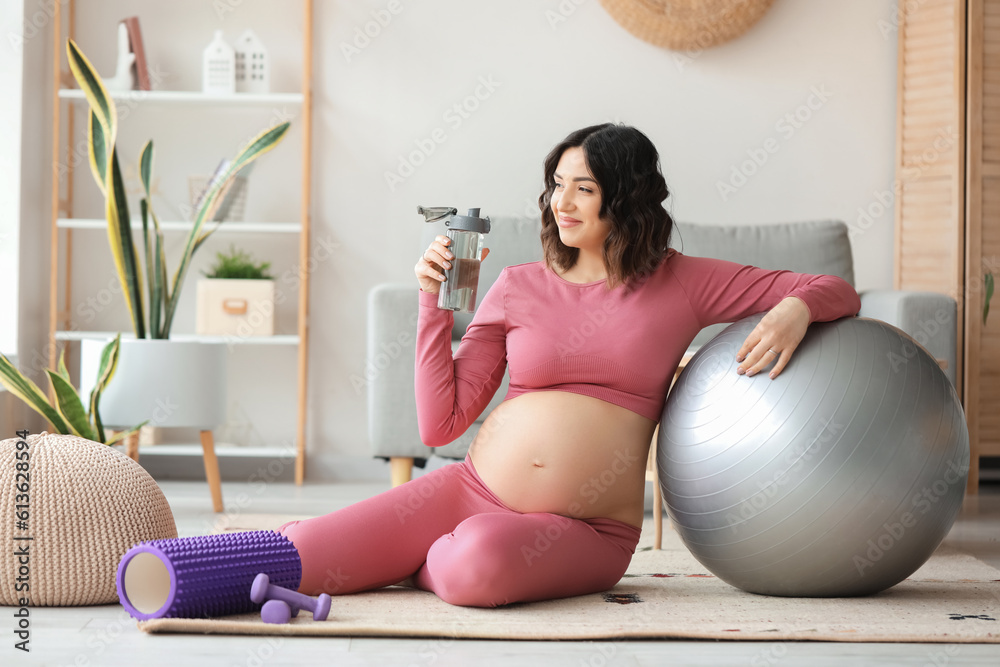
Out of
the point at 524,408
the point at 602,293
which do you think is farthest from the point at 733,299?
the point at 524,408

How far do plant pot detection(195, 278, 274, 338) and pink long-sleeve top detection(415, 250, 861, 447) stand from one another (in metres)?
1.76

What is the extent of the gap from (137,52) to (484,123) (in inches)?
49.8

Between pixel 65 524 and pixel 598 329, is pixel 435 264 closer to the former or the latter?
pixel 598 329

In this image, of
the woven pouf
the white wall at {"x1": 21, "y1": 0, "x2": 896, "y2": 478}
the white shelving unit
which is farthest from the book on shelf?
the woven pouf

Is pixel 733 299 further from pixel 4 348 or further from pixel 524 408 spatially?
pixel 4 348

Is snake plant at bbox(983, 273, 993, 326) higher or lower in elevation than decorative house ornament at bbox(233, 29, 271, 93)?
lower

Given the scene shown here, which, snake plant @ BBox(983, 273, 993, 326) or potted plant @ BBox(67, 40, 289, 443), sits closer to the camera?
potted plant @ BBox(67, 40, 289, 443)

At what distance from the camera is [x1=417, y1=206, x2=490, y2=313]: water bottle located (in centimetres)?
146

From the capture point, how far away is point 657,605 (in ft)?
5.06

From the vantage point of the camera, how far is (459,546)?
1.45m

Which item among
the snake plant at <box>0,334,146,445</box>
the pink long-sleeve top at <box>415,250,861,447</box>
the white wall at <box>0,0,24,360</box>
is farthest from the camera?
the white wall at <box>0,0,24,360</box>

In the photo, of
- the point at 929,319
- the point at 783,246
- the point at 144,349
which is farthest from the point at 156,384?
the point at 929,319

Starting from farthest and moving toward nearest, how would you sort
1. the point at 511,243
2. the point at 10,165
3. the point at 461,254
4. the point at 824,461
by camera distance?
the point at 10,165
the point at 511,243
the point at 461,254
the point at 824,461

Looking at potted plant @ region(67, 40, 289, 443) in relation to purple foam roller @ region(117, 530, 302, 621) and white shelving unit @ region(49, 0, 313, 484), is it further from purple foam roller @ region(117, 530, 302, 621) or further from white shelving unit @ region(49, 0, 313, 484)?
purple foam roller @ region(117, 530, 302, 621)
